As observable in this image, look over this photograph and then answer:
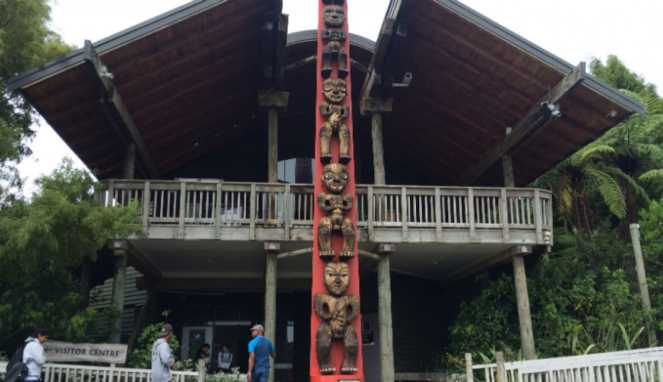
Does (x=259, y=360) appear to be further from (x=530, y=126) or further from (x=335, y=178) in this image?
(x=530, y=126)

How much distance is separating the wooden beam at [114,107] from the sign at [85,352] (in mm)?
4628

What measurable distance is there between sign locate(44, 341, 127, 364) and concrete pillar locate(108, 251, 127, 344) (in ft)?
4.10

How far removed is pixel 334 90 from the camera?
12.1 m

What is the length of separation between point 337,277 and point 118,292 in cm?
467

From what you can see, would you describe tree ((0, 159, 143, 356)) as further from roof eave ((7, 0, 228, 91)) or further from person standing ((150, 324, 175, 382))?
person standing ((150, 324, 175, 382))

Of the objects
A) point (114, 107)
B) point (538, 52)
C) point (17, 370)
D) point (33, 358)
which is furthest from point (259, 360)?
point (538, 52)

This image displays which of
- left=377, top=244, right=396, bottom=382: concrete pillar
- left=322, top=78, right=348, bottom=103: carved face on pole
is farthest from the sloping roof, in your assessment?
left=377, top=244, right=396, bottom=382: concrete pillar

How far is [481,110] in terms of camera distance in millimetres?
14891

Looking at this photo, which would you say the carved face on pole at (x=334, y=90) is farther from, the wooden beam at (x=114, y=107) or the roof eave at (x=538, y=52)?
the wooden beam at (x=114, y=107)

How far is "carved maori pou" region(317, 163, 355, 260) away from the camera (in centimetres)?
1089

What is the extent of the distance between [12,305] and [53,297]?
2.88ft

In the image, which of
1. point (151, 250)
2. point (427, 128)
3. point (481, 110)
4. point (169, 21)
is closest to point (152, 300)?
point (151, 250)

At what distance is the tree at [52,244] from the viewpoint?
31.8ft

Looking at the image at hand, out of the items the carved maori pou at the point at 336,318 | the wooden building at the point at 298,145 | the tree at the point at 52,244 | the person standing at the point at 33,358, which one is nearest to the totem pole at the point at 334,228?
the carved maori pou at the point at 336,318
